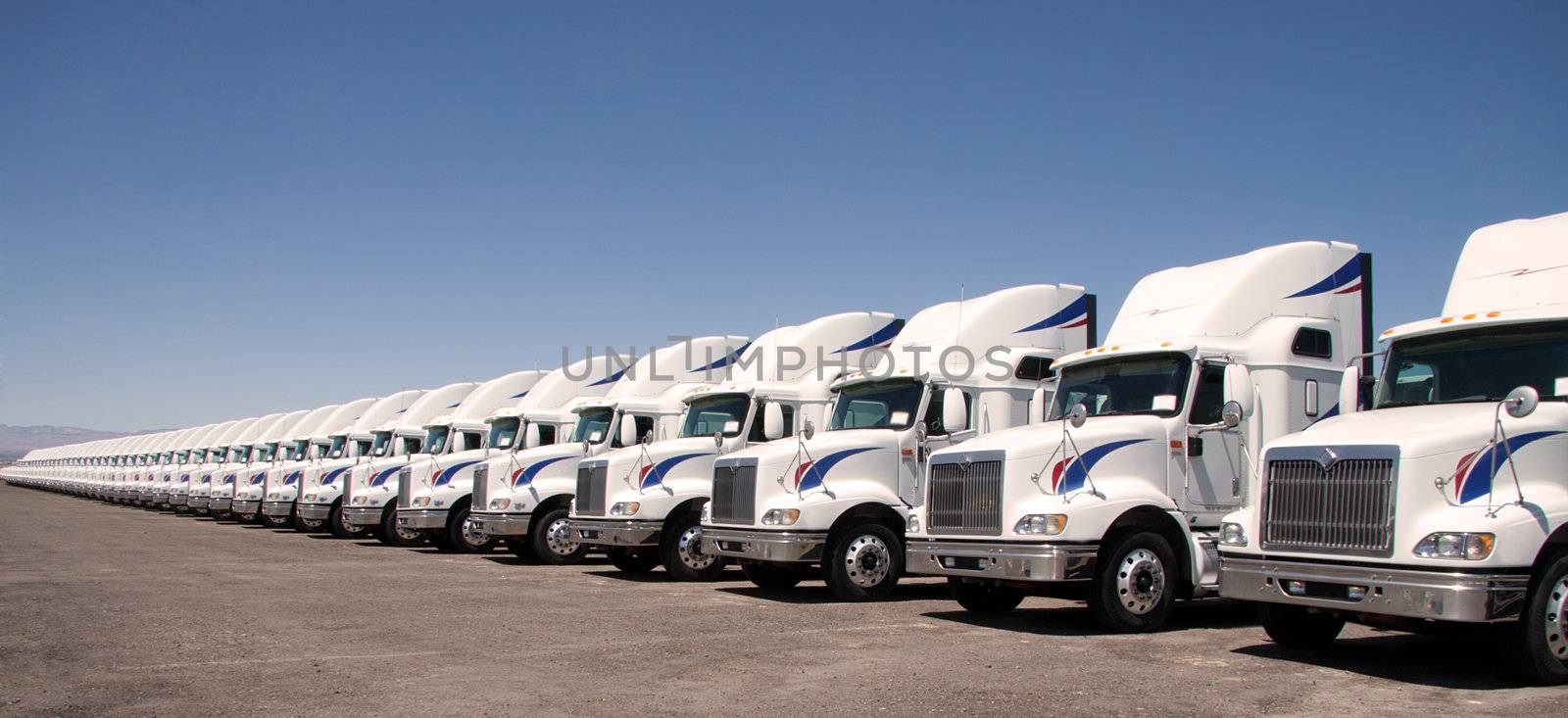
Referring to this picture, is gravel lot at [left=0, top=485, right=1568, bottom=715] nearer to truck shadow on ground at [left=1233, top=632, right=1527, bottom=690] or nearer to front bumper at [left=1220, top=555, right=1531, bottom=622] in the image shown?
truck shadow on ground at [left=1233, top=632, right=1527, bottom=690]

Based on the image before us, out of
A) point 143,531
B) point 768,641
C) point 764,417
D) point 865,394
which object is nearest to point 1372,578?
point 768,641

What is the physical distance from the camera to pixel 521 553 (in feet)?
64.9

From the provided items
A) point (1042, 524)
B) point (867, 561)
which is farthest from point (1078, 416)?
point (867, 561)

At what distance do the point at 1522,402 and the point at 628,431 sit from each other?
12.6 m

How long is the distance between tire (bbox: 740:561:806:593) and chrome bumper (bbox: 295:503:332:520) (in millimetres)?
15450

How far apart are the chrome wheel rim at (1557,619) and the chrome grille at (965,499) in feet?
13.5

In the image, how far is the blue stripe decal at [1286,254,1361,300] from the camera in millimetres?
11688

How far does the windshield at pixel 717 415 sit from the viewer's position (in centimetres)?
1648

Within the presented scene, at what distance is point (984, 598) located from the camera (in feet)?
39.4

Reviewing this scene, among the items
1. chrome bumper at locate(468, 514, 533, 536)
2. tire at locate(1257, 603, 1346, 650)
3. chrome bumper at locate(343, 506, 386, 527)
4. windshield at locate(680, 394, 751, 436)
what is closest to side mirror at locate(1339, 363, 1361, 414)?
tire at locate(1257, 603, 1346, 650)

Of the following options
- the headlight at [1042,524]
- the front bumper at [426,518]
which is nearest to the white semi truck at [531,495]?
the front bumper at [426,518]

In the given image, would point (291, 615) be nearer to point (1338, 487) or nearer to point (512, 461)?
point (512, 461)

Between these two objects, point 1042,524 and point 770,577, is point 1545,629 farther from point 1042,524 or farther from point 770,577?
point 770,577

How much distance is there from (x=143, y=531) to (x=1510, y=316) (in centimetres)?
2866
